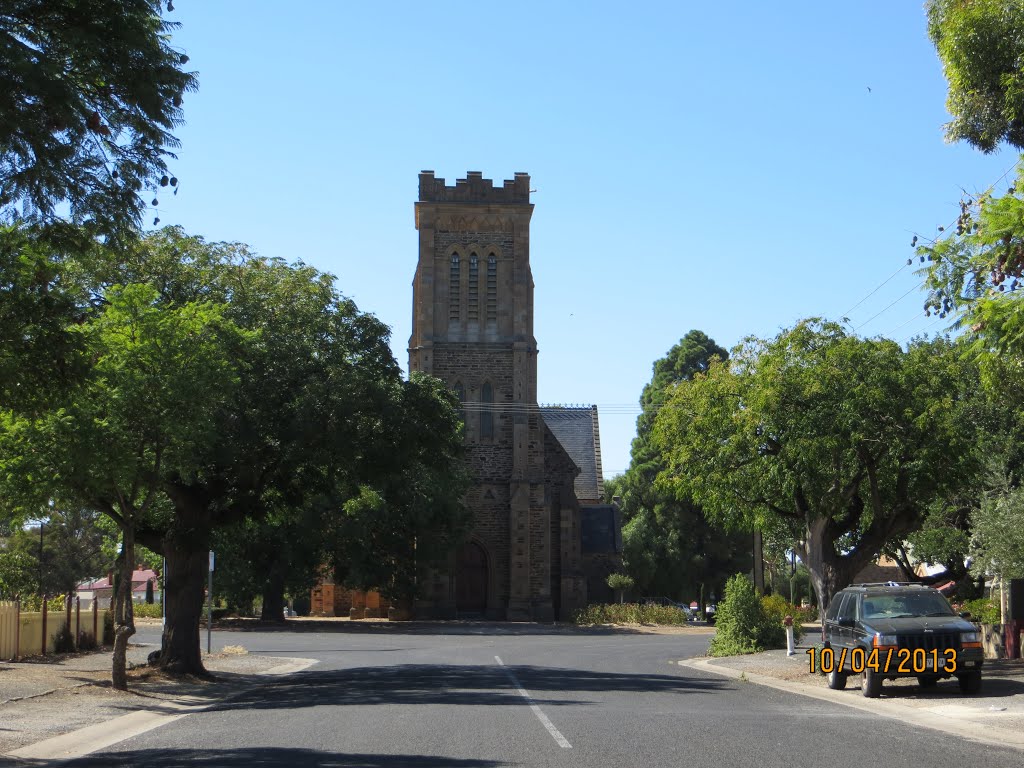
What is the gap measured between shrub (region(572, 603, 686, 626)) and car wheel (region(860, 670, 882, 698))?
3323 centimetres

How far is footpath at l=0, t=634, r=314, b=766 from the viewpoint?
12297mm

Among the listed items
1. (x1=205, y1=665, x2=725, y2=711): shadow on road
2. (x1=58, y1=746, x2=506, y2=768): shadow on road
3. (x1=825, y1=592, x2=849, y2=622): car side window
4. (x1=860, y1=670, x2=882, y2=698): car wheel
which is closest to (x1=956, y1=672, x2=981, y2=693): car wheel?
(x1=860, y1=670, x2=882, y2=698): car wheel

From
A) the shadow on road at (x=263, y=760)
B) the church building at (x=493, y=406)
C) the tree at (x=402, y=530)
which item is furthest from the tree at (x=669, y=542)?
the shadow on road at (x=263, y=760)

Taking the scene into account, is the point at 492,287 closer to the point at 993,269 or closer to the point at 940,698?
the point at 940,698

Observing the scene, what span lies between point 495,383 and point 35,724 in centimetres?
4056

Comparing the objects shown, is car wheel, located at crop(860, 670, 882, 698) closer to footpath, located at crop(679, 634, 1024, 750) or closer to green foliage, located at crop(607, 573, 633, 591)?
footpath, located at crop(679, 634, 1024, 750)

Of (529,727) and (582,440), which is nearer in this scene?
(529,727)

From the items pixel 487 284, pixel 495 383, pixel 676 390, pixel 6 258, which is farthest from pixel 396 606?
pixel 6 258

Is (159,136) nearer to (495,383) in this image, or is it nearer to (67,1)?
(67,1)

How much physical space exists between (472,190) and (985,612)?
35.9m

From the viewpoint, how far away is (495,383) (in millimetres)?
53781

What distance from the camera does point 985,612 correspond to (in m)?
25.9

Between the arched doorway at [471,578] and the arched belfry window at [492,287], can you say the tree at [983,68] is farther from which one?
the arched doorway at [471,578]

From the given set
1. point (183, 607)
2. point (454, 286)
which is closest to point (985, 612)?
point (183, 607)
